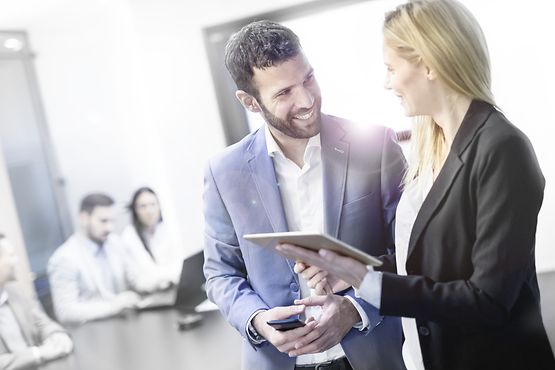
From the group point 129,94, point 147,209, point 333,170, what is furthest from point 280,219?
point 129,94

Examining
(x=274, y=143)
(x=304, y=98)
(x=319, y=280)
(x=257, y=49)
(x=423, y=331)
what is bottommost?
(x=423, y=331)

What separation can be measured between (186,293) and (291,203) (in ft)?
2.06

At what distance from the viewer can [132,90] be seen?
2.25 m

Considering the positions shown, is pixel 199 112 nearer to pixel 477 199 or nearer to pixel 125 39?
pixel 125 39

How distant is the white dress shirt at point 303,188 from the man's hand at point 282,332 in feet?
0.36

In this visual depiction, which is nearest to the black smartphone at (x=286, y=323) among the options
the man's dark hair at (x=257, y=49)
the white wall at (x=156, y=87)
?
the white wall at (x=156, y=87)

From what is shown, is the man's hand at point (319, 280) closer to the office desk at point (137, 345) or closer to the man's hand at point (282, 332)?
the man's hand at point (282, 332)

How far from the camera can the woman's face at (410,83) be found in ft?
4.80

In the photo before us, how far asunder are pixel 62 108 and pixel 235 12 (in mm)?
863

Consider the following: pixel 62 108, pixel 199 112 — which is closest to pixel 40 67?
pixel 62 108

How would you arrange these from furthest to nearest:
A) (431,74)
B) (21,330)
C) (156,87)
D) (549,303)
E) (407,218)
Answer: (21,330) → (156,87) → (549,303) → (407,218) → (431,74)

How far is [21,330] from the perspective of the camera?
2266 millimetres

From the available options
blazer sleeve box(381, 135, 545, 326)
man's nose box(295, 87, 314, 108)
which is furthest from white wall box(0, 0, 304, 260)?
blazer sleeve box(381, 135, 545, 326)

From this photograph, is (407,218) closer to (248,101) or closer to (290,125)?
(290,125)
